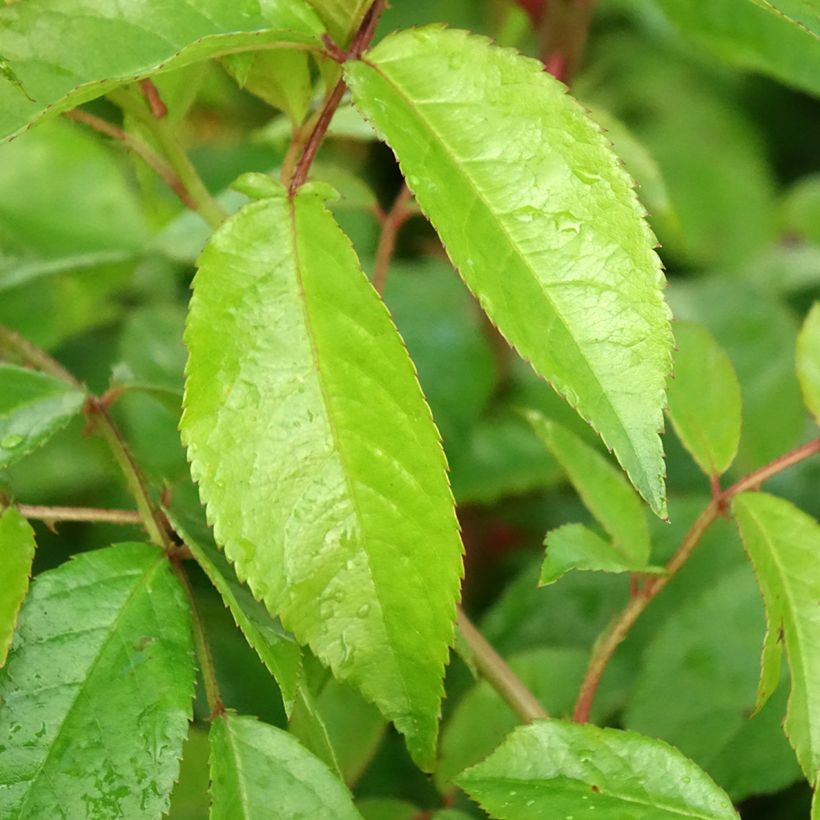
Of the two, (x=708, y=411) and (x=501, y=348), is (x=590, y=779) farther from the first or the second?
(x=501, y=348)

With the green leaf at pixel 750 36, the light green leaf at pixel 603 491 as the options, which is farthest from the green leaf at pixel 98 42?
the green leaf at pixel 750 36

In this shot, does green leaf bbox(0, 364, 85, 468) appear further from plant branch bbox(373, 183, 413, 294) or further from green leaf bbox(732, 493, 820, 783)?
green leaf bbox(732, 493, 820, 783)

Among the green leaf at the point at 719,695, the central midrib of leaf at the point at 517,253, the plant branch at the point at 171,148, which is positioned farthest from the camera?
the green leaf at the point at 719,695

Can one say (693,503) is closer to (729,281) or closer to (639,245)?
(729,281)

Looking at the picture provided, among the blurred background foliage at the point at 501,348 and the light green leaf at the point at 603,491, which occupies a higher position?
the light green leaf at the point at 603,491

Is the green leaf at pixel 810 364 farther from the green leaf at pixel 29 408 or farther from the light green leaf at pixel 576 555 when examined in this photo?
the green leaf at pixel 29 408

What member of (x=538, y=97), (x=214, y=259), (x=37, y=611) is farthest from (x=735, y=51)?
(x=37, y=611)
